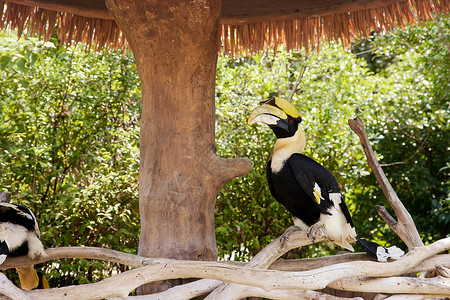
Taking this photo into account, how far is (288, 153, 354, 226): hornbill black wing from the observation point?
7.05 feet

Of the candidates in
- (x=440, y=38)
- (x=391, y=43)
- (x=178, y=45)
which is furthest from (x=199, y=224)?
(x=391, y=43)

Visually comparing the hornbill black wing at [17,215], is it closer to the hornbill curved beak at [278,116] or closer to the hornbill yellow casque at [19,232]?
the hornbill yellow casque at [19,232]

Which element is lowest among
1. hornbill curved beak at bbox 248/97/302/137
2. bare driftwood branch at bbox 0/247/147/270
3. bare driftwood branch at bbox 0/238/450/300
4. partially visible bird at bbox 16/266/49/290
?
partially visible bird at bbox 16/266/49/290

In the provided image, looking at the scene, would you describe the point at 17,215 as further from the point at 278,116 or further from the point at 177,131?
the point at 278,116

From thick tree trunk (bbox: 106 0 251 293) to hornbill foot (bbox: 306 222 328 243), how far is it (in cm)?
37

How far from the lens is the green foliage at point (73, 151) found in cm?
339

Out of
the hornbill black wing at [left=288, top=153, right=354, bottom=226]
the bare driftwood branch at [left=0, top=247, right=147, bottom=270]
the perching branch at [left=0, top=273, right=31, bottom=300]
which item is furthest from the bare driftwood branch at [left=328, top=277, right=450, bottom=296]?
the perching branch at [left=0, top=273, right=31, bottom=300]

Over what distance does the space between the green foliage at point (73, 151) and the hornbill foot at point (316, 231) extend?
1583 mm

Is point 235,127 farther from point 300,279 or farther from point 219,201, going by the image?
point 300,279

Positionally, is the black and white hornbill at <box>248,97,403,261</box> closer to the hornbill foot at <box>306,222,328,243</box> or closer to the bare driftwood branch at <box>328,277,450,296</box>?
the hornbill foot at <box>306,222,328,243</box>

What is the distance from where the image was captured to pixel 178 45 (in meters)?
2.17

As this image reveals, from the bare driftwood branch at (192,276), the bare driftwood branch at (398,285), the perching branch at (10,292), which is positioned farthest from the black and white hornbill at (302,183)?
the perching branch at (10,292)

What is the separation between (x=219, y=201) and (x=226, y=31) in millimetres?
1328

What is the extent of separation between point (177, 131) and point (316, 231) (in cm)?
72
